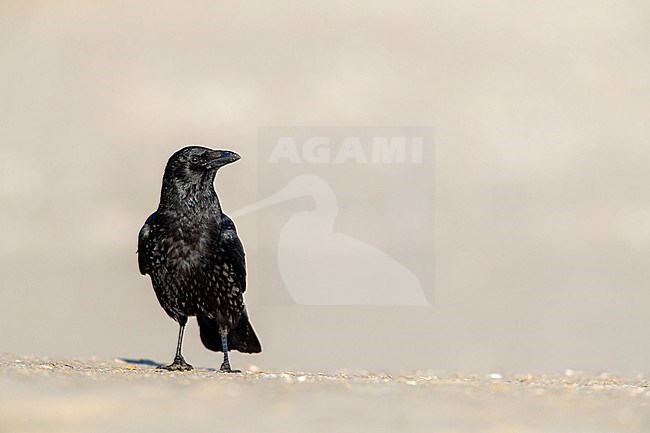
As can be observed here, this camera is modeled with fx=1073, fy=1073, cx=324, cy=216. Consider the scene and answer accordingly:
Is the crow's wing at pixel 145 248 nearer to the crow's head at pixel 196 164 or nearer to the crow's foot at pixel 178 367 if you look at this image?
the crow's head at pixel 196 164

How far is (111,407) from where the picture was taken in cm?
642

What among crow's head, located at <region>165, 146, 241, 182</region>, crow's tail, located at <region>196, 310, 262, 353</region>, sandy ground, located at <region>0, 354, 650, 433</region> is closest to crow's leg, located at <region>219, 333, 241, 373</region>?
crow's tail, located at <region>196, 310, 262, 353</region>

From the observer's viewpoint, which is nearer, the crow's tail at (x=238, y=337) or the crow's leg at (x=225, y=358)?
the crow's leg at (x=225, y=358)

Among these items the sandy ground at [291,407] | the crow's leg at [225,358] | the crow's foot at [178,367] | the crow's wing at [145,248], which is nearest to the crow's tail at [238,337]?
the crow's leg at [225,358]

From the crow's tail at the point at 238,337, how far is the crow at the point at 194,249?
0.41 meters

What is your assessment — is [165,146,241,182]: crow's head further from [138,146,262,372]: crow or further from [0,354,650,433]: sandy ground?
[0,354,650,433]: sandy ground

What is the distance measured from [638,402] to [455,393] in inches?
46.9

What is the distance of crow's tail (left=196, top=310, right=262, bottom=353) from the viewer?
1022 centimetres

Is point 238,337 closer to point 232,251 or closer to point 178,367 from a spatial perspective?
point 178,367

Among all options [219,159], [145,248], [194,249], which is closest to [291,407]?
[194,249]

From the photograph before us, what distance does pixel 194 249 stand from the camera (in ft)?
30.8

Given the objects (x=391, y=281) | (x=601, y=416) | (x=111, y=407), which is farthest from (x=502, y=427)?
(x=391, y=281)

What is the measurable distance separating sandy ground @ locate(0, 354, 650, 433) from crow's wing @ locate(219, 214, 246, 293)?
206 centimetres

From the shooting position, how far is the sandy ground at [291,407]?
6.15 m
